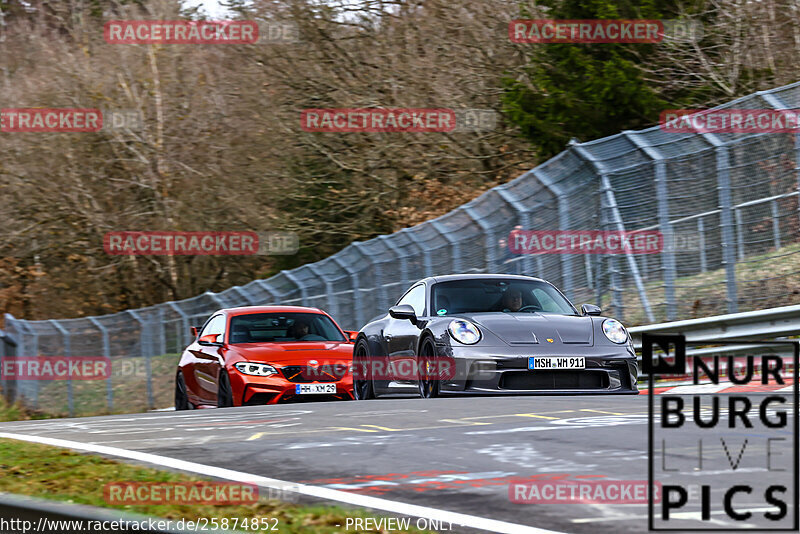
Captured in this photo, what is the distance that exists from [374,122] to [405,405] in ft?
61.5

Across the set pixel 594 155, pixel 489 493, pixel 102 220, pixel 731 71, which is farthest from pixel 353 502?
pixel 102 220

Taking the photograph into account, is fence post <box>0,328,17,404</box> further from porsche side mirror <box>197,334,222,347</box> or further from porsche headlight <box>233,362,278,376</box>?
porsche headlight <box>233,362,278,376</box>

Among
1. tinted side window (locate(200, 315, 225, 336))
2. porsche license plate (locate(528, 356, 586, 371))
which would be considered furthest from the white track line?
tinted side window (locate(200, 315, 225, 336))

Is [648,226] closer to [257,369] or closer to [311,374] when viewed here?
[311,374]

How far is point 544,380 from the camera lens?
38.2 feet

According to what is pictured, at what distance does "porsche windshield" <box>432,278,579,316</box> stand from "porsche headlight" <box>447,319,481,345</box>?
72 cm

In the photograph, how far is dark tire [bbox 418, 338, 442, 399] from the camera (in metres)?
12.1

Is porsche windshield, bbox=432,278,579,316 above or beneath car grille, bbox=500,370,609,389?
above

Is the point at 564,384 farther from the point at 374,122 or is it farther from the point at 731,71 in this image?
the point at 374,122

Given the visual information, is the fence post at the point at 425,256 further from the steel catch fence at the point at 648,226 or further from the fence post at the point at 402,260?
the fence post at the point at 402,260

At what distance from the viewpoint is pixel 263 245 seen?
34.3 meters

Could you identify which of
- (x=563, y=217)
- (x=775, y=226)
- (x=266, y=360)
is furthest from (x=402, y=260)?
(x=775, y=226)

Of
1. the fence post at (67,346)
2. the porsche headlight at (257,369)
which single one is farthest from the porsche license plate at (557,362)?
the fence post at (67,346)

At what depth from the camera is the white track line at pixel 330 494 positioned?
5.40 m
